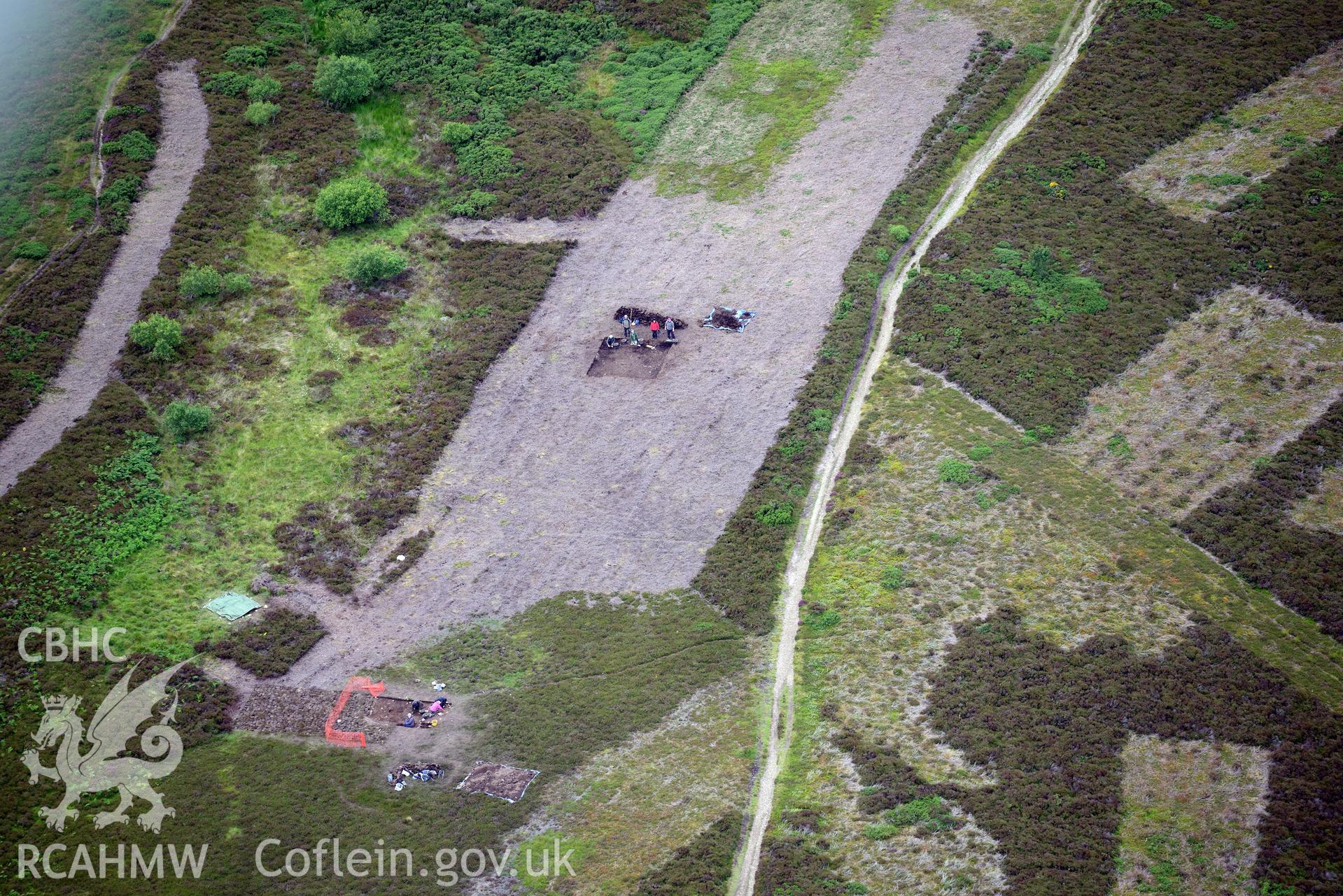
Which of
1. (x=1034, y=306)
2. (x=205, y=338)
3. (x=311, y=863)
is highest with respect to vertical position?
(x=1034, y=306)

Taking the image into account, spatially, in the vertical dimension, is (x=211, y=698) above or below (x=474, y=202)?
below

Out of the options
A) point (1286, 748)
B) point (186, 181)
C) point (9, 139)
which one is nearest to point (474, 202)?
point (186, 181)

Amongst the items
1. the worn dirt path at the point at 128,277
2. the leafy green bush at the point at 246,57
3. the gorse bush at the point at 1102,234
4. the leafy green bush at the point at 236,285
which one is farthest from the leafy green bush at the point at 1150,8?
the worn dirt path at the point at 128,277

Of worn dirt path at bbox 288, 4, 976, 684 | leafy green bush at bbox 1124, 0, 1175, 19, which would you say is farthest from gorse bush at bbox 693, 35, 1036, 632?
leafy green bush at bbox 1124, 0, 1175, 19

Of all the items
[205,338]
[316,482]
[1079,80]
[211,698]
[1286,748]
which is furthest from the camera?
[1079,80]

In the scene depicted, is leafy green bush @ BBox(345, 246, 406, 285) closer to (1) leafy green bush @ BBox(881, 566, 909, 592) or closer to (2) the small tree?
(2) the small tree

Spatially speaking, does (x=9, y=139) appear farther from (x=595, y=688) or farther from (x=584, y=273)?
(x=595, y=688)

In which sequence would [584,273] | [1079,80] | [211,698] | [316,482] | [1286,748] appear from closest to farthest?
[1286,748], [211,698], [316,482], [584,273], [1079,80]

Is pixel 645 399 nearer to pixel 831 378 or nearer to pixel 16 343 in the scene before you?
pixel 831 378
